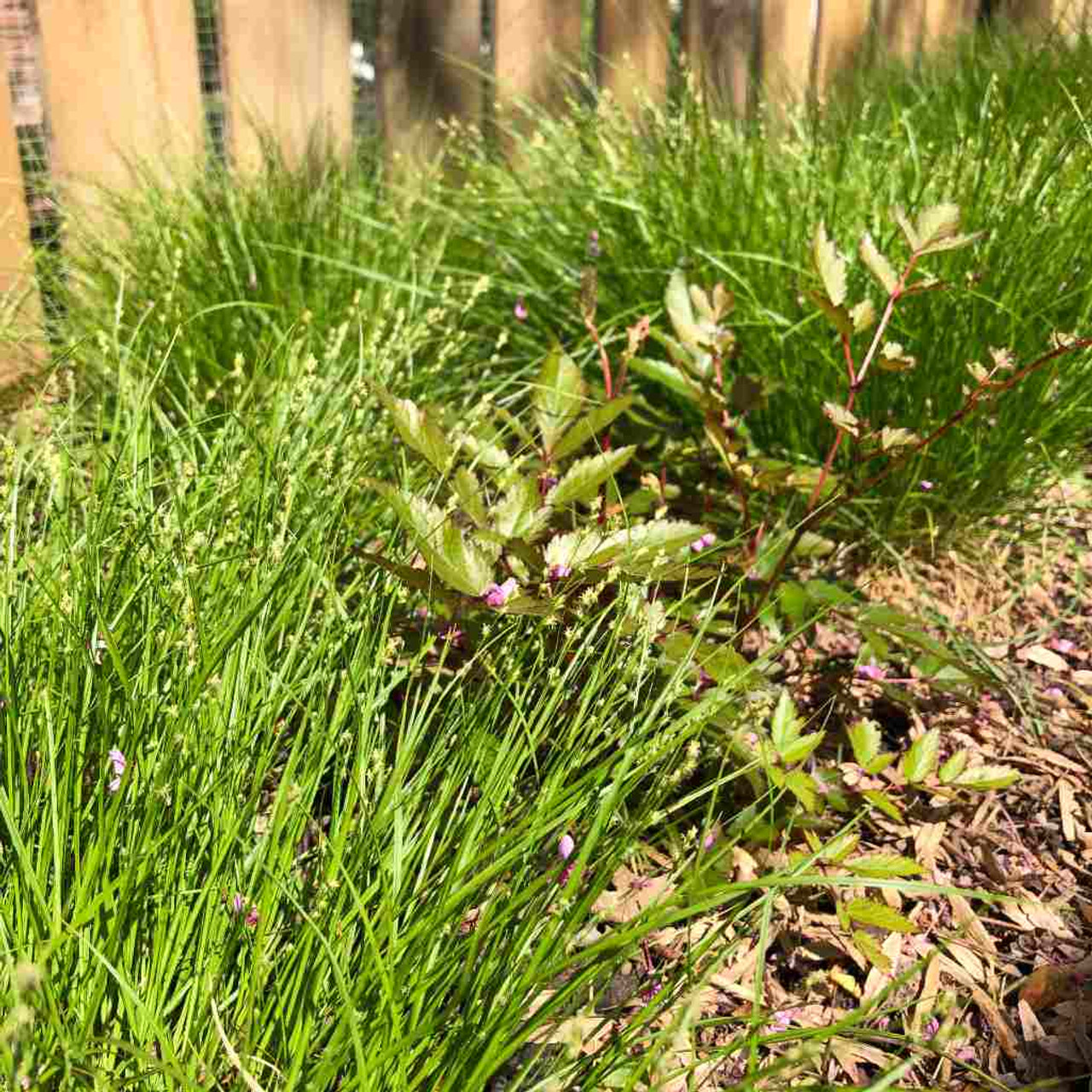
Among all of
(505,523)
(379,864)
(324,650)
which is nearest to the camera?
(379,864)

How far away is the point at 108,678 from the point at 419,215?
2215 mm

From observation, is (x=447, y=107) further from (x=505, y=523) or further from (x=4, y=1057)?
(x=4, y=1057)

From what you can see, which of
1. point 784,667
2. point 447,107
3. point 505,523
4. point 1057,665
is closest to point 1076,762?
point 1057,665

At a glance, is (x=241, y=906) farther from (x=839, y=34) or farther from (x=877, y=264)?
(x=839, y=34)

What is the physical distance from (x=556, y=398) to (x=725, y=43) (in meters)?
2.82

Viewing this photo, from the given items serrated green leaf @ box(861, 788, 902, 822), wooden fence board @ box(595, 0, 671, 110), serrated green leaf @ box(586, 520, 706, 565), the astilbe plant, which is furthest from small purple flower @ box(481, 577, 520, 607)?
wooden fence board @ box(595, 0, 671, 110)

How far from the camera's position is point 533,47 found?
12.4ft

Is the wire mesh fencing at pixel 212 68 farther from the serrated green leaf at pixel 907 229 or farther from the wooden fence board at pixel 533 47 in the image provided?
the serrated green leaf at pixel 907 229

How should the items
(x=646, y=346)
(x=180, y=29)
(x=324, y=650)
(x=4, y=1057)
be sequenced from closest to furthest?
(x=4, y=1057), (x=324, y=650), (x=646, y=346), (x=180, y=29)

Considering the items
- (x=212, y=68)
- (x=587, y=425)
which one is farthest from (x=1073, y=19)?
(x=587, y=425)

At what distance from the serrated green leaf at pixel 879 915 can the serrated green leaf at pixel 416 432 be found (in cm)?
76

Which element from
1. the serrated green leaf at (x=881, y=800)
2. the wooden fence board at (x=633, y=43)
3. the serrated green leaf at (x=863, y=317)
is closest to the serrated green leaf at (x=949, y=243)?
the serrated green leaf at (x=863, y=317)

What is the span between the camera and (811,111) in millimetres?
3162

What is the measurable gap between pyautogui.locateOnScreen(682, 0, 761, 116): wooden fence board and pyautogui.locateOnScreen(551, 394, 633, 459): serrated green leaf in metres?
2.46
